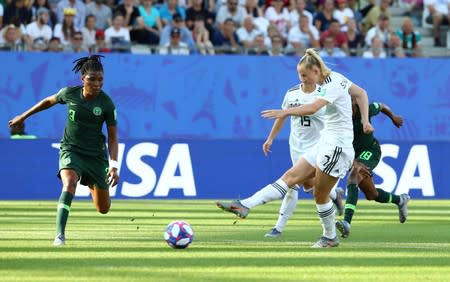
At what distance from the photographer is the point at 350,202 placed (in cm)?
1546

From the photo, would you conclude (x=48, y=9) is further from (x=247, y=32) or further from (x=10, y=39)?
(x=247, y=32)

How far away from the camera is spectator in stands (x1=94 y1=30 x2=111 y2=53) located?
25.6m

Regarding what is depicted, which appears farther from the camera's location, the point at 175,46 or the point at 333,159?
the point at 175,46

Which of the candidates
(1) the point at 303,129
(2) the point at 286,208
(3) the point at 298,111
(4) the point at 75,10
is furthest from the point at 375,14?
(3) the point at 298,111

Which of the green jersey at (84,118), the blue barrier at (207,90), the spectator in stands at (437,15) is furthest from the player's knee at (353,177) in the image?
the spectator in stands at (437,15)

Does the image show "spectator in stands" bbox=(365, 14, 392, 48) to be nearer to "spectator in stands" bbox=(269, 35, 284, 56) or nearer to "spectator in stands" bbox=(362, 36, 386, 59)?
"spectator in stands" bbox=(362, 36, 386, 59)

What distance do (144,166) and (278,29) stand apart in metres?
5.86

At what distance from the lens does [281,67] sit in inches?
1051

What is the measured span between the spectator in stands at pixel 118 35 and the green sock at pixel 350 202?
11.0m

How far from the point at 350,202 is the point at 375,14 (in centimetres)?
1437

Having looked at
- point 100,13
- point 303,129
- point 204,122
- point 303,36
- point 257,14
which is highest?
point 303,129

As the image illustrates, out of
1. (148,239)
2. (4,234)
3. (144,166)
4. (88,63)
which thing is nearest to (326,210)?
(148,239)

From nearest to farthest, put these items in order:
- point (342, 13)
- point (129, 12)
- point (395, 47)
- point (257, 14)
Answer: point (129, 12) → point (257, 14) → point (395, 47) → point (342, 13)

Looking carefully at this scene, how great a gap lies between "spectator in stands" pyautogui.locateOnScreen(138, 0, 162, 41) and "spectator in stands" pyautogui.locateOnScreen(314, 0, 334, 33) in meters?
3.85
